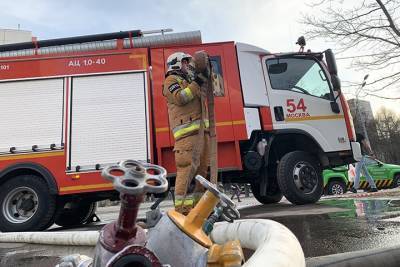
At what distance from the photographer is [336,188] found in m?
15.3

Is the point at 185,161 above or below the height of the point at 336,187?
above

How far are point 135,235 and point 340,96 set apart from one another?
625cm

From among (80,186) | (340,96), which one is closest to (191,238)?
(80,186)

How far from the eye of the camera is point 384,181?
53.6 ft

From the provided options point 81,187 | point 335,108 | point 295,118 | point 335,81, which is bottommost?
point 81,187

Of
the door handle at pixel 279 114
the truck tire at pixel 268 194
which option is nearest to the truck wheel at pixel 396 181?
the truck tire at pixel 268 194

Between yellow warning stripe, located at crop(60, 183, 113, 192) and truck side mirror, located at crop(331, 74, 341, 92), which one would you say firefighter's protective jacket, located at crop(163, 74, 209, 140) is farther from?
truck side mirror, located at crop(331, 74, 341, 92)

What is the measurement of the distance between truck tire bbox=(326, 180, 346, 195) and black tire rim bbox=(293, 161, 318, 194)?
Result: 9.34 meters

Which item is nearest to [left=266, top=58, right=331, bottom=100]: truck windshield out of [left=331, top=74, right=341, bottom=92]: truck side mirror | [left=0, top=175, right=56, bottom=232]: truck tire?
[left=331, top=74, right=341, bottom=92]: truck side mirror

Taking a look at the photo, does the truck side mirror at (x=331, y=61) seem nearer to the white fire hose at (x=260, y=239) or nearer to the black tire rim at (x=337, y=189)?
the white fire hose at (x=260, y=239)

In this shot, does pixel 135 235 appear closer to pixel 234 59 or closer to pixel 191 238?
pixel 191 238

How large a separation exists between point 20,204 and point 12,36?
84.8ft

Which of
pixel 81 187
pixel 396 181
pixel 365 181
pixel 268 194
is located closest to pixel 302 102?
pixel 268 194

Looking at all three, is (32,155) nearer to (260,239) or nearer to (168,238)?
(260,239)
